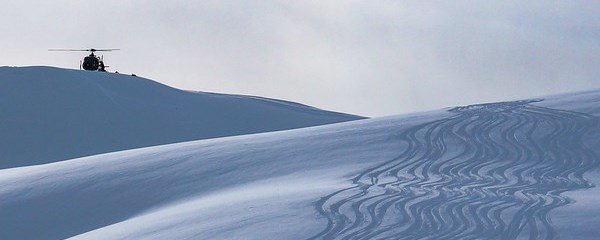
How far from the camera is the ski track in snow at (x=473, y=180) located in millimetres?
12461

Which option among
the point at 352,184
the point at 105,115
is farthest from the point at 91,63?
the point at 352,184

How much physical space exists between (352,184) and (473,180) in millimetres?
1564

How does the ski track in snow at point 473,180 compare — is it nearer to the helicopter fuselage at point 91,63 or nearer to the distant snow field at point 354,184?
the distant snow field at point 354,184

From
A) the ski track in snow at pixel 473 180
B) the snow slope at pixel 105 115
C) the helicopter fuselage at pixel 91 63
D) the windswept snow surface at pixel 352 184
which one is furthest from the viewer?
the helicopter fuselage at pixel 91 63

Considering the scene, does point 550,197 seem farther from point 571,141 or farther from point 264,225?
point 571,141

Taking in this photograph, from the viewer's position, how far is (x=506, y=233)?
38.9ft

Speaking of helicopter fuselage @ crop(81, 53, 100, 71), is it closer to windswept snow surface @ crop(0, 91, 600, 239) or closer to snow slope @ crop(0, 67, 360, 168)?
snow slope @ crop(0, 67, 360, 168)

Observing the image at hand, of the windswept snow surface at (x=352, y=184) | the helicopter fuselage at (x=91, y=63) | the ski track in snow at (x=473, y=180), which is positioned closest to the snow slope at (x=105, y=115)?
the helicopter fuselage at (x=91, y=63)

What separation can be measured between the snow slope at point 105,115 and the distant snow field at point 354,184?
17593 mm

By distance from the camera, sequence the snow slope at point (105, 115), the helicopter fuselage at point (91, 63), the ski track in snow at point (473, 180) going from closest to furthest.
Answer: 1. the ski track in snow at point (473, 180)
2. the snow slope at point (105, 115)
3. the helicopter fuselage at point (91, 63)

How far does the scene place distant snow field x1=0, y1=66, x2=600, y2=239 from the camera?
12.8 m

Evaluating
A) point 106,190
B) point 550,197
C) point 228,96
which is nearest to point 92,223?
point 106,190

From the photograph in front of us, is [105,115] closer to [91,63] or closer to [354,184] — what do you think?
[91,63]

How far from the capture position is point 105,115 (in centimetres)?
4144
